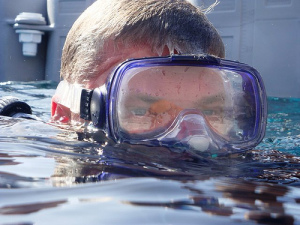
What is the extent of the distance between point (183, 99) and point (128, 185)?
1.04 m

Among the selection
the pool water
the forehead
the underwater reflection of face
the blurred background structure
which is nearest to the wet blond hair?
the forehead

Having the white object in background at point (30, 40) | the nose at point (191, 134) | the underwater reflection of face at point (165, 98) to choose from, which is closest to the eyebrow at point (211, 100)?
the underwater reflection of face at point (165, 98)

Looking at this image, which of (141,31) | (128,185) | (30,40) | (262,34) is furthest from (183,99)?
(30,40)

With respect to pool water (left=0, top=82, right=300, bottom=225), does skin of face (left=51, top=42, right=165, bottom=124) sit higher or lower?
higher

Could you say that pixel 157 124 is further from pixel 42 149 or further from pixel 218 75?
pixel 42 149

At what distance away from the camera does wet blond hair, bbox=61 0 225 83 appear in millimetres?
2236

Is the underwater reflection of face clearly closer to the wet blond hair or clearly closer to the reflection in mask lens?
the reflection in mask lens

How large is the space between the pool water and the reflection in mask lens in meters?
0.18

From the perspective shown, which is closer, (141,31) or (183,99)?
(183,99)

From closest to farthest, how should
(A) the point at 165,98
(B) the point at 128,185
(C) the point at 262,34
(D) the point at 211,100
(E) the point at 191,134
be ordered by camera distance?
1. (B) the point at 128,185
2. (E) the point at 191,134
3. (A) the point at 165,98
4. (D) the point at 211,100
5. (C) the point at 262,34

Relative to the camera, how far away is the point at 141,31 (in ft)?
7.43

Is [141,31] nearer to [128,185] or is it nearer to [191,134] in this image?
[191,134]

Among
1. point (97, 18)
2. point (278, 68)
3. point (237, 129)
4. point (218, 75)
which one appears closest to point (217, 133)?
point (237, 129)

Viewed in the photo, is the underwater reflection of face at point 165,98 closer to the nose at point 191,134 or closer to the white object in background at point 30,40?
the nose at point 191,134
